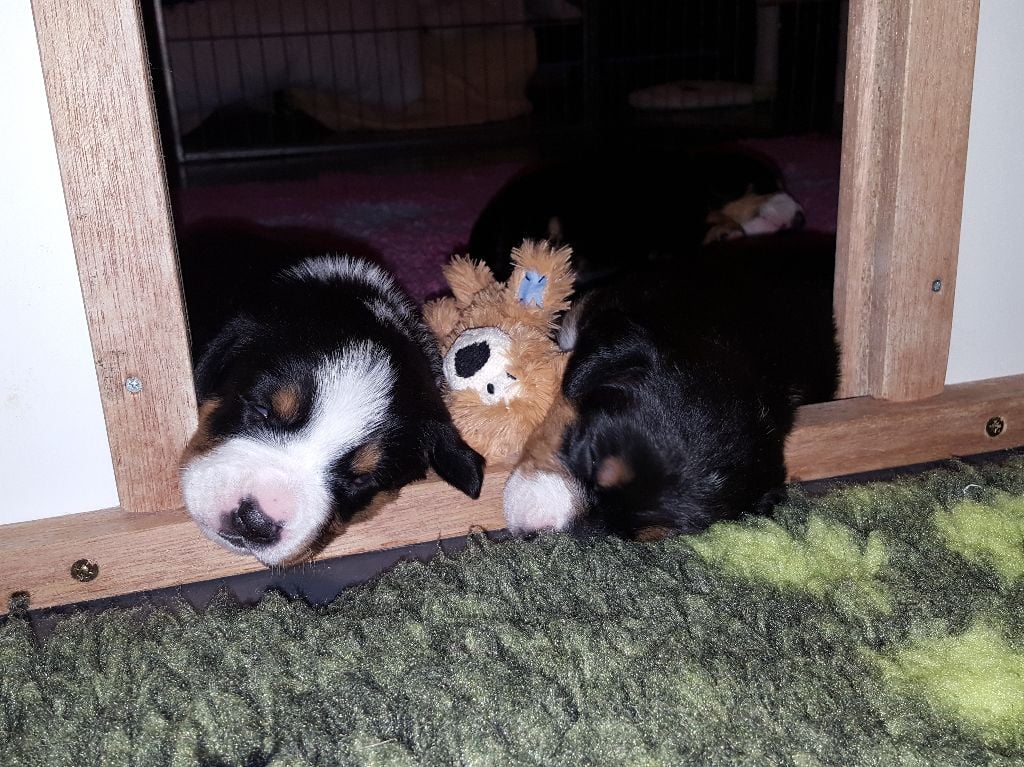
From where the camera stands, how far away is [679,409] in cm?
190

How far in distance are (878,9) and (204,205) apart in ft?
12.0

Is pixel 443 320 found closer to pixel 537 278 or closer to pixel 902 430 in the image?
pixel 537 278

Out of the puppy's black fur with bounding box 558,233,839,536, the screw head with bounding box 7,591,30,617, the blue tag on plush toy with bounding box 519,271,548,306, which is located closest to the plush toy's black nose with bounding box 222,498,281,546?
the screw head with bounding box 7,591,30,617

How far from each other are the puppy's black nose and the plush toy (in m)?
0.59

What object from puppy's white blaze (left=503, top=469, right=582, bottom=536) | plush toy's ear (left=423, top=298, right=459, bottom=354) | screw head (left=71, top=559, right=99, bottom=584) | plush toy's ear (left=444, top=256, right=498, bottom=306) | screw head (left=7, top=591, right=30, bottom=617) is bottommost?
screw head (left=7, top=591, right=30, bottom=617)

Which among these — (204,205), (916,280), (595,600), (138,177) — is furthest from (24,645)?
(204,205)

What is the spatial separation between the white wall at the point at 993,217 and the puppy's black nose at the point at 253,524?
1.83m

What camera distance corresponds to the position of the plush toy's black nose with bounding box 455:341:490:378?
209 cm

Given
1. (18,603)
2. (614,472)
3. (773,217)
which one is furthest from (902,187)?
(18,603)

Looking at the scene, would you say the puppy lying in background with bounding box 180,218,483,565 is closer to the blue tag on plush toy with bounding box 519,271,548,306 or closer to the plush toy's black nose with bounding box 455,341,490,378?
the plush toy's black nose with bounding box 455,341,490,378

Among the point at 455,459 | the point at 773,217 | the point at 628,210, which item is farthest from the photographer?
the point at 773,217

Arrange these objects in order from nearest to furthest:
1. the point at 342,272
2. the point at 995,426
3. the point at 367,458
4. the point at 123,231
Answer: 1. the point at 123,231
2. the point at 367,458
3. the point at 342,272
4. the point at 995,426

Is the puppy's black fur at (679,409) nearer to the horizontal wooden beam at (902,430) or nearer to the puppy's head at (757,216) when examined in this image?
the horizontal wooden beam at (902,430)

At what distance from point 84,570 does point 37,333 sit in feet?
1.62
